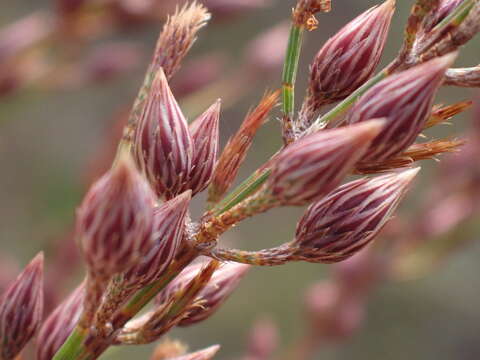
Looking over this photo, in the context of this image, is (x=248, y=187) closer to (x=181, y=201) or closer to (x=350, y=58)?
(x=181, y=201)

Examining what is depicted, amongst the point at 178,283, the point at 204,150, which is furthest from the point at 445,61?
the point at 178,283

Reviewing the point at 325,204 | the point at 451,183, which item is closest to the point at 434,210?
the point at 451,183

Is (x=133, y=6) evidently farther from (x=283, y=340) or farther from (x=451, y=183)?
(x=283, y=340)

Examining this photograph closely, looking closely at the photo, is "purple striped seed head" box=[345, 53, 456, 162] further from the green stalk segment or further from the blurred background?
the blurred background

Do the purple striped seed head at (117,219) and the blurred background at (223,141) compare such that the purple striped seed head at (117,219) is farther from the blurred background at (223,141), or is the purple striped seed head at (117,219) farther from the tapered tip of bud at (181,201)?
the blurred background at (223,141)

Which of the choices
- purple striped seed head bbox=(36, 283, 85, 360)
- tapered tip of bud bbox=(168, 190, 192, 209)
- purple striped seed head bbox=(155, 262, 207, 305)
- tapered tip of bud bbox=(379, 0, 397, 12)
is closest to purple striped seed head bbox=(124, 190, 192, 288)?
tapered tip of bud bbox=(168, 190, 192, 209)
